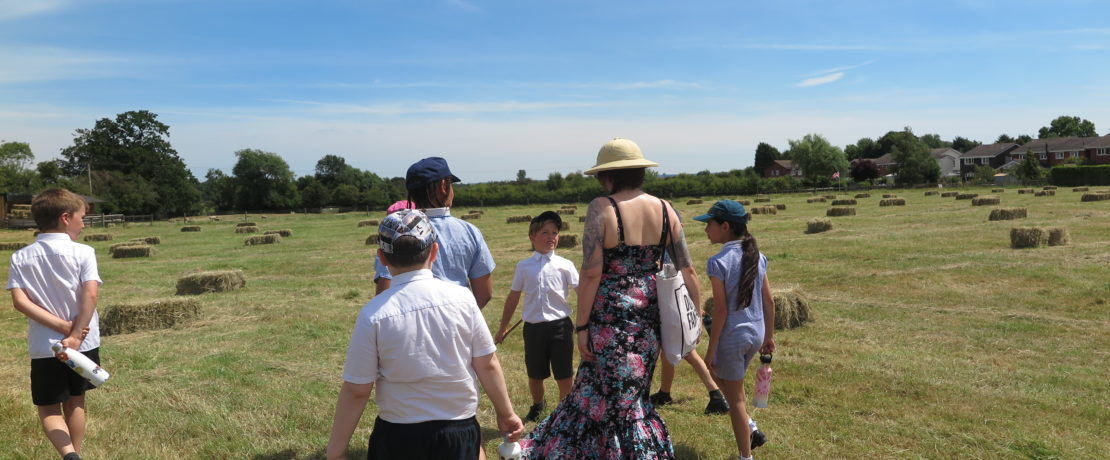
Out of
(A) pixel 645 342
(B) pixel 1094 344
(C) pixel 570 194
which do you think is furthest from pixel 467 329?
(C) pixel 570 194

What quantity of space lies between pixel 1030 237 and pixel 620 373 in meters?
16.5

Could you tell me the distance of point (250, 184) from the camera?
89.2 meters

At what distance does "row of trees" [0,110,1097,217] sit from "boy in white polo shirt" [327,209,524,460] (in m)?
67.3

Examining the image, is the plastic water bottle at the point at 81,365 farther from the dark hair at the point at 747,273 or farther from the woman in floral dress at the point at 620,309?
the dark hair at the point at 747,273

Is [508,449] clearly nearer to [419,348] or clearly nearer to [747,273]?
[419,348]

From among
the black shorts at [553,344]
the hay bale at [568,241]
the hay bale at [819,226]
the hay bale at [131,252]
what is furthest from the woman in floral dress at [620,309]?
the hay bale at [131,252]

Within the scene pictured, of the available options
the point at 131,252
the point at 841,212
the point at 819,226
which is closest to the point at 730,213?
the point at 819,226

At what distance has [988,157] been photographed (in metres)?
127

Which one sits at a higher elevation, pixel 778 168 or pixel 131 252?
pixel 778 168

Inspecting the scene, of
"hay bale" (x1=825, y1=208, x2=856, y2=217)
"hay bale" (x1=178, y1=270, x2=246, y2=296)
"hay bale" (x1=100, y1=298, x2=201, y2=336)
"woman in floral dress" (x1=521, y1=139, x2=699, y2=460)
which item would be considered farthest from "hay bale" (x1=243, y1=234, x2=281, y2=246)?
"woman in floral dress" (x1=521, y1=139, x2=699, y2=460)

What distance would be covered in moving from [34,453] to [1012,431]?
773 cm

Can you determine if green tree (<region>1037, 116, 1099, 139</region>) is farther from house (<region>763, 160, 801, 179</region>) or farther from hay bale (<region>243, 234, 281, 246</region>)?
hay bale (<region>243, 234, 281, 246</region>)

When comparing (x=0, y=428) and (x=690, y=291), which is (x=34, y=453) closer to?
(x=0, y=428)

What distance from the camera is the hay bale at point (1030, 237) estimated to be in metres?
16.2
